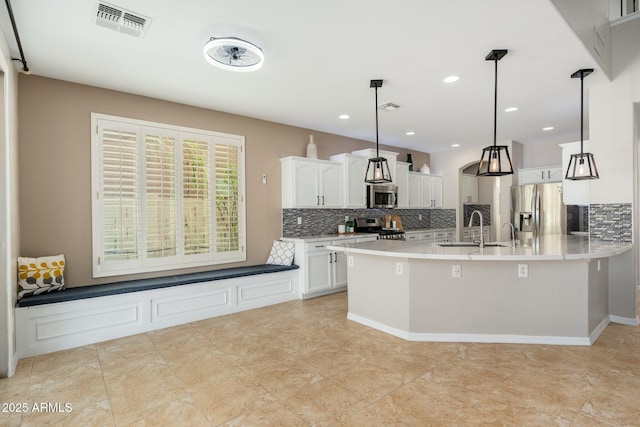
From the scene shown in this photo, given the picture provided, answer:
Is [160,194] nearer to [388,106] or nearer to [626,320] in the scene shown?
[388,106]

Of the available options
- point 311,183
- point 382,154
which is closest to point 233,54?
point 311,183

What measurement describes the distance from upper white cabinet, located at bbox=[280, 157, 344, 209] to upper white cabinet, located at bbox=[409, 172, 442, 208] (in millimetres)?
2125

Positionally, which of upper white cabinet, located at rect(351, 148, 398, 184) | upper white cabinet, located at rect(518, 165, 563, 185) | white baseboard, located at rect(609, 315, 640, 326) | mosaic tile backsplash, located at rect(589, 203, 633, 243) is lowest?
white baseboard, located at rect(609, 315, 640, 326)

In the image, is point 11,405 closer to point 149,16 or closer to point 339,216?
point 149,16

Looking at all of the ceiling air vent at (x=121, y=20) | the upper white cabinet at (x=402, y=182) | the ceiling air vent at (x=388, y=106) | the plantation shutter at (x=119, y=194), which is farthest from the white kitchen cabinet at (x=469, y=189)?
the ceiling air vent at (x=121, y=20)

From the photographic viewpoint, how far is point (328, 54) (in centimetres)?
300

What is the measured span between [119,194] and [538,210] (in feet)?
21.6

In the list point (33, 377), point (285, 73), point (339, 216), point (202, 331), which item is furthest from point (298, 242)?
point (33, 377)

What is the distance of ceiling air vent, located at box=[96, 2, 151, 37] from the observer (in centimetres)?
235

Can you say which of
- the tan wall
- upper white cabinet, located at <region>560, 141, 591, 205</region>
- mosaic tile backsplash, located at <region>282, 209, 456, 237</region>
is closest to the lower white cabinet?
mosaic tile backsplash, located at <region>282, 209, 456, 237</region>

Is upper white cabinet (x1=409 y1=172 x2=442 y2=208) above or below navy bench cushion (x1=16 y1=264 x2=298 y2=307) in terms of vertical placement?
above

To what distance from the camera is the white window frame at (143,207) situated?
12.2ft

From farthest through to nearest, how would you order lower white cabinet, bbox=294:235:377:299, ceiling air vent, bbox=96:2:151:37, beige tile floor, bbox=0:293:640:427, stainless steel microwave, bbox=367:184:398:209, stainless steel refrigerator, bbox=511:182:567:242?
stainless steel microwave, bbox=367:184:398:209, stainless steel refrigerator, bbox=511:182:567:242, lower white cabinet, bbox=294:235:377:299, ceiling air vent, bbox=96:2:151:37, beige tile floor, bbox=0:293:640:427

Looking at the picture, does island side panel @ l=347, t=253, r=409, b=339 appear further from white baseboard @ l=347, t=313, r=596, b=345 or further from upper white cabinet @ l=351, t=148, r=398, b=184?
upper white cabinet @ l=351, t=148, r=398, b=184
